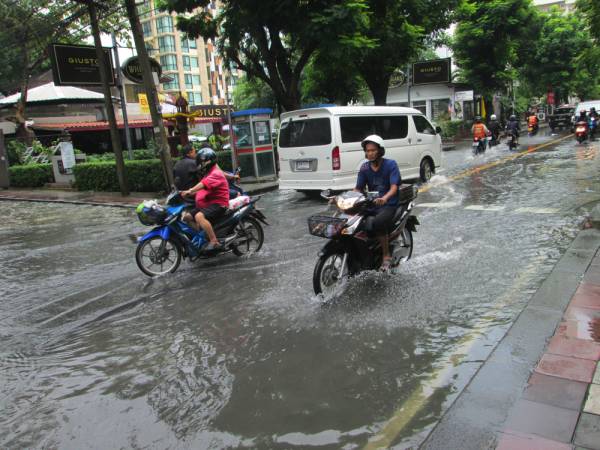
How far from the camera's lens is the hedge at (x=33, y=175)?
20.5 m

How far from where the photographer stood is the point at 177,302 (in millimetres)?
5738

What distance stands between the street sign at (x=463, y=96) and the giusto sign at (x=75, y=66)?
23.5m

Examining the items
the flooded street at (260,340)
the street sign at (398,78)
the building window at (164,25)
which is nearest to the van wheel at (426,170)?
the flooded street at (260,340)

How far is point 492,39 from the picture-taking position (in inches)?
1229

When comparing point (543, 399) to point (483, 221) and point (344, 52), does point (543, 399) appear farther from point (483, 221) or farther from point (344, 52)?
point (344, 52)

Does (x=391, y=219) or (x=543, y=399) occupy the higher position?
(x=391, y=219)

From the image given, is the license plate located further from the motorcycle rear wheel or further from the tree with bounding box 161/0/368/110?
the tree with bounding box 161/0/368/110

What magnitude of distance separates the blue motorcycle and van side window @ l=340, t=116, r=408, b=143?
4.41 metres

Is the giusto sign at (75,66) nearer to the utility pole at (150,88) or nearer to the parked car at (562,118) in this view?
the utility pole at (150,88)

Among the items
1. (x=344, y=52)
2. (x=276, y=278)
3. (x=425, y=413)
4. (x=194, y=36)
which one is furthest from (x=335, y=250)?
(x=194, y=36)

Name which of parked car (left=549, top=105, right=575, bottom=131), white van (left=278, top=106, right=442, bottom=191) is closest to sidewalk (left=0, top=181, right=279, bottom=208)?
white van (left=278, top=106, right=442, bottom=191)

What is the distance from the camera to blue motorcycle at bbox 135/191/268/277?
6.79 meters

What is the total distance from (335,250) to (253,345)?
143 centimetres

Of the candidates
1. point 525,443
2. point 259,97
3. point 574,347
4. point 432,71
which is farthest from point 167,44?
point 525,443
